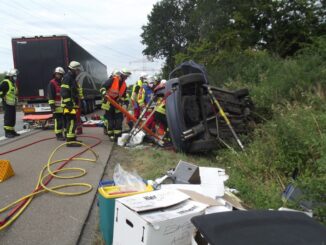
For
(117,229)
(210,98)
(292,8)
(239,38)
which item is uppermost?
(292,8)

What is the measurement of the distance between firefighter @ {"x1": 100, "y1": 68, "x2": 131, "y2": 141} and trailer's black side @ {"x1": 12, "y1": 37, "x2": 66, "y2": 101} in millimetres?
5142

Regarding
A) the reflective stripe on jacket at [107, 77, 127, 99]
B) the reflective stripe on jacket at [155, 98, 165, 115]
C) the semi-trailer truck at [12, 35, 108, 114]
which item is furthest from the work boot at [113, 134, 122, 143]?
the semi-trailer truck at [12, 35, 108, 114]

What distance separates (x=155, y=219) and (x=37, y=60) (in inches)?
491

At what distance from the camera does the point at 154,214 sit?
271 centimetres

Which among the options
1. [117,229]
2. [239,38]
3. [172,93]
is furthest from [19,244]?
[239,38]

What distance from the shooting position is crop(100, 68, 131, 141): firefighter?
909 cm

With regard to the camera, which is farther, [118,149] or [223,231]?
[118,149]

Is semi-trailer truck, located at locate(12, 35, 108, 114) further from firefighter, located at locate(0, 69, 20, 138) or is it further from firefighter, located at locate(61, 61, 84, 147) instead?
firefighter, located at locate(61, 61, 84, 147)

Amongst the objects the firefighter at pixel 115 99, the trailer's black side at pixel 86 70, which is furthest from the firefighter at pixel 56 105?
the trailer's black side at pixel 86 70

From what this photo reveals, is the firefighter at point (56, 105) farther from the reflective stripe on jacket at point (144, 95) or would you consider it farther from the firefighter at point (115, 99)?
the reflective stripe on jacket at point (144, 95)

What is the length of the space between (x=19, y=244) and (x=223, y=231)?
2088 millimetres

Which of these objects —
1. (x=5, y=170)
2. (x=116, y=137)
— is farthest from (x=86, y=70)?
(x=5, y=170)

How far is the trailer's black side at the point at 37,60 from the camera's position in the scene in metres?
13.7

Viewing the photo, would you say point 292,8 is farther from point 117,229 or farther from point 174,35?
point 174,35
